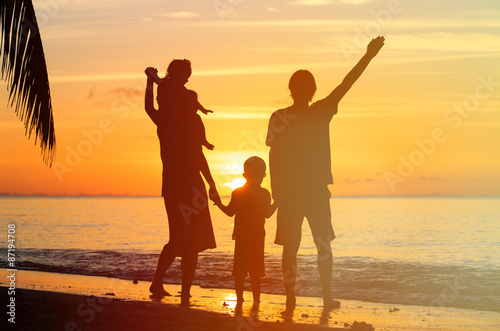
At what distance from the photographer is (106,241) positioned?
21625mm

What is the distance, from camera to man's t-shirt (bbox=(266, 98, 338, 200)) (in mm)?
7387

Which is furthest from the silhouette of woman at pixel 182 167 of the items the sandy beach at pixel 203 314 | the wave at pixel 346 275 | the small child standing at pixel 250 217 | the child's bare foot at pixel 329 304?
the wave at pixel 346 275

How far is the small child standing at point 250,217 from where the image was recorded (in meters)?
7.84

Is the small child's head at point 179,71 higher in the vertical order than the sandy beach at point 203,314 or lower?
higher

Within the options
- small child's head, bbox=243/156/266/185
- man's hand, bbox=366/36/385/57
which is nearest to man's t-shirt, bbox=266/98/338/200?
small child's head, bbox=243/156/266/185

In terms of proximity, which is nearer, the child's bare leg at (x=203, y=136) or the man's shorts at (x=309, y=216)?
the man's shorts at (x=309, y=216)

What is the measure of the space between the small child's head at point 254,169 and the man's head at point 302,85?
877 millimetres

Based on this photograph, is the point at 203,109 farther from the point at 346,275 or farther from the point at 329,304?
the point at 346,275

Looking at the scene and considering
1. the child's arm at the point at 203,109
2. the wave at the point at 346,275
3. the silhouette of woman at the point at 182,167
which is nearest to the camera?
the silhouette of woman at the point at 182,167

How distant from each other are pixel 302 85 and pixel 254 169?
1149 millimetres

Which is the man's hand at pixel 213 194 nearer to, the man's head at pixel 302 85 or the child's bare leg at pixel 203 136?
the child's bare leg at pixel 203 136

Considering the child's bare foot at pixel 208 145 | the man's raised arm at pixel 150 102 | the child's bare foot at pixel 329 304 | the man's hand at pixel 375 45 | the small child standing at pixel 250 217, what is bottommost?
the child's bare foot at pixel 329 304

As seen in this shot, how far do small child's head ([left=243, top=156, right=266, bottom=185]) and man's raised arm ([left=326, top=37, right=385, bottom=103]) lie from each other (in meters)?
1.15

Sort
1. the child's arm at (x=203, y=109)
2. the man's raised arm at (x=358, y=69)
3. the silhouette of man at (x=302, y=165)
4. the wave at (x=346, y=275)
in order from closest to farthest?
the man's raised arm at (x=358, y=69), the silhouette of man at (x=302, y=165), the child's arm at (x=203, y=109), the wave at (x=346, y=275)
